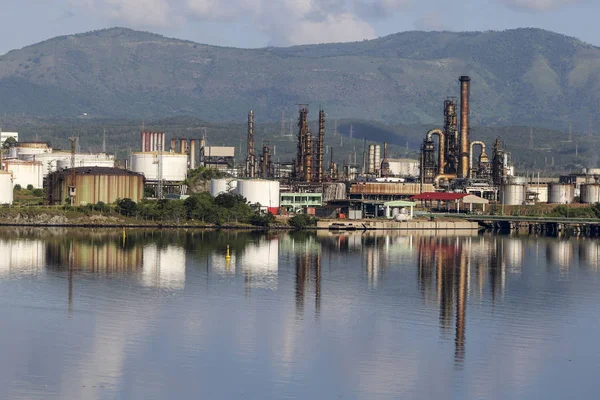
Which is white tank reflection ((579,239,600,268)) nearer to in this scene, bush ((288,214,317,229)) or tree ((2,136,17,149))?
bush ((288,214,317,229))

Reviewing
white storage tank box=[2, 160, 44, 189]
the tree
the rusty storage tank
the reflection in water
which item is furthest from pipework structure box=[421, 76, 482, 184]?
the tree

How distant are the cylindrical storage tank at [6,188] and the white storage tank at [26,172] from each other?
389 inches

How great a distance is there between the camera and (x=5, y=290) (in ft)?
122

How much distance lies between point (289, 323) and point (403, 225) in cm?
3552

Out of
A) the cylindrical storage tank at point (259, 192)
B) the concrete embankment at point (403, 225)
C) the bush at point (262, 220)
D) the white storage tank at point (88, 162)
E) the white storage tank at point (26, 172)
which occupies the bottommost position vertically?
the concrete embankment at point (403, 225)

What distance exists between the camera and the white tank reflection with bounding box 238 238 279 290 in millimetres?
40969

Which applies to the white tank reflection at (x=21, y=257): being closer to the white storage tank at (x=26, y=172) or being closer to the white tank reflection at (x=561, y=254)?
the white tank reflection at (x=561, y=254)

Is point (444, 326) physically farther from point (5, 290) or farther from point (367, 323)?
point (5, 290)

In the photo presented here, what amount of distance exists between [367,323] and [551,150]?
15041cm

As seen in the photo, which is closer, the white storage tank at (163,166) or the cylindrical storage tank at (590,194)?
the white storage tank at (163,166)

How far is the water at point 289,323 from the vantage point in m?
26.0

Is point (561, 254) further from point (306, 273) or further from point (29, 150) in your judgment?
point (29, 150)

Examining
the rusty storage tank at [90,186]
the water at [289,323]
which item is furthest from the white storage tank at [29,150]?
the water at [289,323]

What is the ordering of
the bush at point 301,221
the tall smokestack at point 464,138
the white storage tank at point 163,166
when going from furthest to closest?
the tall smokestack at point 464,138, the white storage tank at point 163,166, the bush at point 301,221
